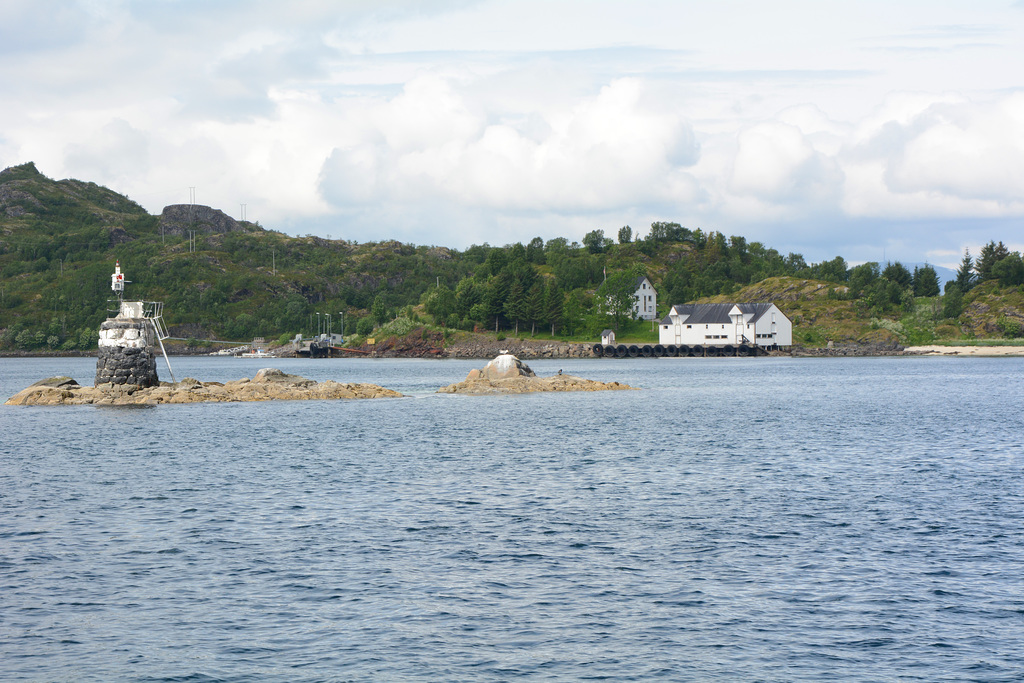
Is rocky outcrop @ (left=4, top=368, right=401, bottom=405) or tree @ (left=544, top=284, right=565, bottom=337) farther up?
tree @ (left=544, top=284, right=565, bottom=337)

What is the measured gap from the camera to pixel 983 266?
179m

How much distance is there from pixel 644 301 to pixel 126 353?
14244cm

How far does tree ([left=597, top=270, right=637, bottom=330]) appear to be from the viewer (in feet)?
594

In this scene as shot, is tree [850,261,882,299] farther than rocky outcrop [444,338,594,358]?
Yes

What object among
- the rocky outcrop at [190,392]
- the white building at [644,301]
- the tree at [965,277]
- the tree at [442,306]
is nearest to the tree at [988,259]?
the tree at [965,277]

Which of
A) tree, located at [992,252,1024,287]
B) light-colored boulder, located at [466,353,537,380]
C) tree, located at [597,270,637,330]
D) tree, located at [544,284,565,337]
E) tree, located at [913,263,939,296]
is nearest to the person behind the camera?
light-colored boulder, located at [466,353,537,380]

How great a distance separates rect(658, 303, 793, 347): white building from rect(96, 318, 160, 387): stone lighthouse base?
385ft

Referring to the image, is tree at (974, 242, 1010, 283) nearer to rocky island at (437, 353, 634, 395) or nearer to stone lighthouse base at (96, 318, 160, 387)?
rocky island at (437, 353, 634, 395)

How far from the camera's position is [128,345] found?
6400 cm

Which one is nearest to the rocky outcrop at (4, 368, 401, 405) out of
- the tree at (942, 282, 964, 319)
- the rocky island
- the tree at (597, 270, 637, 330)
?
the rocky island

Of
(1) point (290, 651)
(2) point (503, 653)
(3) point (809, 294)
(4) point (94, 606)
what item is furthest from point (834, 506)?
(3) point (809, 294)

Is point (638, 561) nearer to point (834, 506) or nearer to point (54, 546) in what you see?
point (834, 506)

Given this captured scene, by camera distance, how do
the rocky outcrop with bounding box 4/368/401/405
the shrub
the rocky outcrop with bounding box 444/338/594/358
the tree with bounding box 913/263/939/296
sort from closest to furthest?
the rocky outcrop with bounding box 4/368/401/405 → the shrub → the rocky outcrop with bounding box 444/338/594/358 → the tree with bounding box 913/263/939/296

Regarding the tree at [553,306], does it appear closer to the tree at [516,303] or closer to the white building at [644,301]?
the tree at [516,303]
